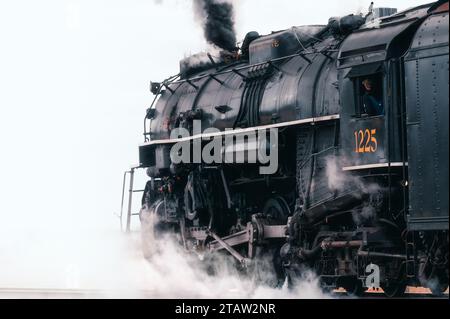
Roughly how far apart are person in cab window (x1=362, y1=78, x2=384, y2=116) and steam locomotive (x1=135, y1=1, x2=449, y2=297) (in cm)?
2

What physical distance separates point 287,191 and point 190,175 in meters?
3.04

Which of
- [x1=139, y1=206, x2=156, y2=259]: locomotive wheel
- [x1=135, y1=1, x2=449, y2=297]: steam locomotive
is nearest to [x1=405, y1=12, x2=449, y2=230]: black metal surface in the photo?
[x1=135, y1=1, x2=449, y2=297]: steam locomotive

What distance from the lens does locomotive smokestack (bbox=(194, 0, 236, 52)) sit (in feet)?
88.3

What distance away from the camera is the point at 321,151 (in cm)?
1958

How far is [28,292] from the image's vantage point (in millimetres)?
24078

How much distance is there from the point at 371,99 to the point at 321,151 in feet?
6.51

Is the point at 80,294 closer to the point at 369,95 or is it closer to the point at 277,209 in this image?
the point at 277,209

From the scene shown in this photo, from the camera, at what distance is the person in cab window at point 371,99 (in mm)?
17812

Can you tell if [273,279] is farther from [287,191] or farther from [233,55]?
[233,55]

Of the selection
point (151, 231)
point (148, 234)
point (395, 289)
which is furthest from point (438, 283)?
point (148, 234)

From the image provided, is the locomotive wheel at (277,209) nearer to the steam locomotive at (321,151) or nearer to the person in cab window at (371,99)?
the steam locomotive at (321,151)

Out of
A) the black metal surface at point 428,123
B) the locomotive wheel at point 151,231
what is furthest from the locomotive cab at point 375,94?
the locomotive wheel at point 151,231

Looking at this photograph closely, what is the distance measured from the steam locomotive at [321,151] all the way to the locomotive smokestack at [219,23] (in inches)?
41.5

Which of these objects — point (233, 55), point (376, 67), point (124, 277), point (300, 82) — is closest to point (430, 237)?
point (376, 67)
